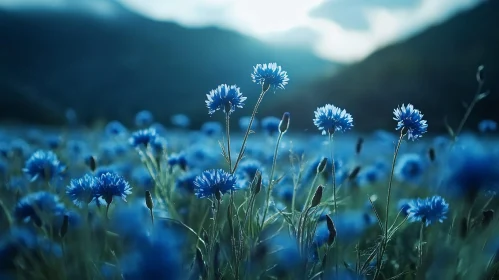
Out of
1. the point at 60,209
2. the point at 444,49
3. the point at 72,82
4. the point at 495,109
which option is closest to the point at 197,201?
Result: the point at 60,209

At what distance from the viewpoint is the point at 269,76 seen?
4.39 ft

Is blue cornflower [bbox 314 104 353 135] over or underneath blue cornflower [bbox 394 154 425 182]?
over

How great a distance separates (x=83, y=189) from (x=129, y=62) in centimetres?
1425

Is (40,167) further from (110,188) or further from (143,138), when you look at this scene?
(110,188)

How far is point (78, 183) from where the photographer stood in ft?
4.34

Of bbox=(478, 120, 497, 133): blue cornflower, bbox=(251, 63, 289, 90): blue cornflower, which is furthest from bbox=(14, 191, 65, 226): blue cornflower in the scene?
bbox=(478, 120, 497, 133): blue cornflower

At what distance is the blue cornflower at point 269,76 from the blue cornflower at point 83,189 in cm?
49

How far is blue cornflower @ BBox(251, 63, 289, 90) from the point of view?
4.37 ft

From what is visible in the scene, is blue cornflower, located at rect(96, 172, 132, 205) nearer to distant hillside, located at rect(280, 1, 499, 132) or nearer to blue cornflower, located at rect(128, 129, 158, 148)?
blue cornflower, located at rect(128, 129, 158, 148)

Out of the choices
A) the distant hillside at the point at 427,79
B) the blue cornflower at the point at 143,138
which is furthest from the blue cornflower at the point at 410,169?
the distant hillside at the point at 427,79

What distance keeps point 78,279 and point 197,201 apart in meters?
1.18

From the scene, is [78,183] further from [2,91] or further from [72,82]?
[72,82]

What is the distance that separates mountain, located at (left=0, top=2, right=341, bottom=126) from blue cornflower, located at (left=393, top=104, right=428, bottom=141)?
333 inches

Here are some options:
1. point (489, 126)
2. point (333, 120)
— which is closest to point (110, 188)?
point (333, 120)
